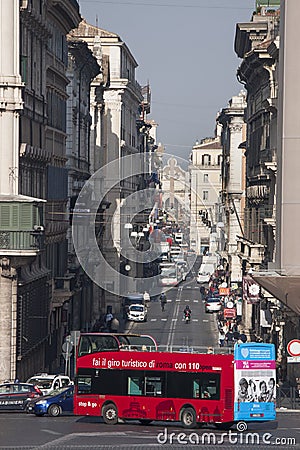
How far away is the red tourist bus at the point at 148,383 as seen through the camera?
37906mm

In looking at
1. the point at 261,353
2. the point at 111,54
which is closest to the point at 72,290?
the point at 261,353

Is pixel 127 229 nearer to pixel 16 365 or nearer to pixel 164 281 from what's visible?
pixel 164 281

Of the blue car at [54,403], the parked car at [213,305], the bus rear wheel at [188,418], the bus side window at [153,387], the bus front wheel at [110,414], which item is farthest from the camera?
the parked car at [213,305]

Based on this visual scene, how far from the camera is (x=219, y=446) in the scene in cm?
3148

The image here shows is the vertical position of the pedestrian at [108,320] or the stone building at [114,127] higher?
the stone building at [114,127]

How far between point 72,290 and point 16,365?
20.6 m

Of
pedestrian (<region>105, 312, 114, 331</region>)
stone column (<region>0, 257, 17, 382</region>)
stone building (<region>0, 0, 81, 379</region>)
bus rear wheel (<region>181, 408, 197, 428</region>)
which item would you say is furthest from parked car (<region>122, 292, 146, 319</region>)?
bus rear wheel (<region>181, 408, 197, 428</region>)

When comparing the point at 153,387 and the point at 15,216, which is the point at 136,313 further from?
the point at 153,387

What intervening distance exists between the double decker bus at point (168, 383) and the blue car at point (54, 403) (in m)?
2.61

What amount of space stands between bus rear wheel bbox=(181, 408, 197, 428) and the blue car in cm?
612

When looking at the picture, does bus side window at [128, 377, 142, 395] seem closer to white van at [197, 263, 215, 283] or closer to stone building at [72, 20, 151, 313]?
stone building at [72, 20, 151, 313]

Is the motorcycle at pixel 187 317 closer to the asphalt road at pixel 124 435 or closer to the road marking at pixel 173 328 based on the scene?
the road marking at pixel 173 328

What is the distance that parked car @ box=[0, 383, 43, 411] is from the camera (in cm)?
4544

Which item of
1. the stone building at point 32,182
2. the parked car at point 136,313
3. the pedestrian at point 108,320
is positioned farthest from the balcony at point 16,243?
the parked car at point 136,313
